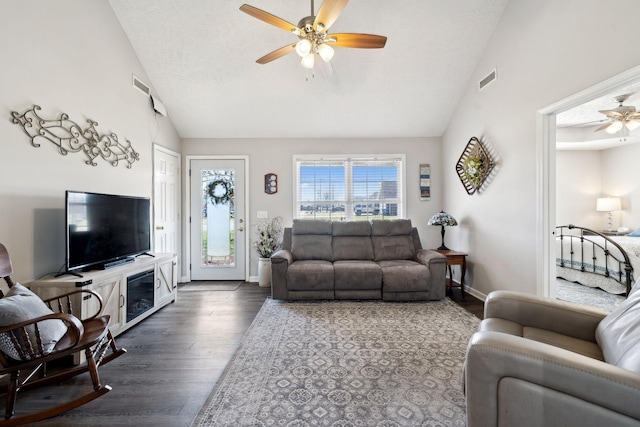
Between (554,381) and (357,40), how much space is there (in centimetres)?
251

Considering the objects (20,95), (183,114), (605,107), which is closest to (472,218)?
(605,107)

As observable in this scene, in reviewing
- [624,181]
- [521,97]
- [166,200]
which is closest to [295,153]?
[166,200]

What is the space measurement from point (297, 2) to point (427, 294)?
11.8 ft

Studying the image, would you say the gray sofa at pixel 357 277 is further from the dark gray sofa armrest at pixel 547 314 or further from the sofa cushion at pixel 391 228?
the dark gray sofa armrest at pixel 547 314

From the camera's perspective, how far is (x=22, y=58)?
212 centimetres

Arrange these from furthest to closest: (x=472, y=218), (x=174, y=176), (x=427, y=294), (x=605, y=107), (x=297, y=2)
→ (x=174, y=176) < (x=605, y=107) < (x=472, y=218) < (x=427, y=294) < (x=297, y=2)

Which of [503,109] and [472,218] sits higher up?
[503,109]

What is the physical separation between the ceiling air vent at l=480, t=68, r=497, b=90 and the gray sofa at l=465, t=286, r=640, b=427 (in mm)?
2815

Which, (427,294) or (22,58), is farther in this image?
(427,294)

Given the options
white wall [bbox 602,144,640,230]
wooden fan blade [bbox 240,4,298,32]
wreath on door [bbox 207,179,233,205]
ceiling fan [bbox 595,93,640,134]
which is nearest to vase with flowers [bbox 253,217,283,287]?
wreath on door [bbox 207,179,233,205]

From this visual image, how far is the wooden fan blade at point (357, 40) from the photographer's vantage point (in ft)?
7.54

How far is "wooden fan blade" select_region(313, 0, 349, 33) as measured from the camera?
6.45 feet

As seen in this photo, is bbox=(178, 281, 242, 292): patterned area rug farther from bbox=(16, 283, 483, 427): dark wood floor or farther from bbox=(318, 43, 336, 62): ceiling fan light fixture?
bbox=(318, 43, 336, 62): ceiling fan light fixture

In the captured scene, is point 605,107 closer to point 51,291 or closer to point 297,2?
point 297,2
